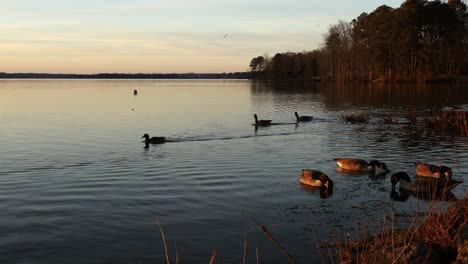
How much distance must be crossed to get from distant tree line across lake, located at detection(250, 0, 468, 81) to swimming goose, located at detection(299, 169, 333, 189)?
88.1 m

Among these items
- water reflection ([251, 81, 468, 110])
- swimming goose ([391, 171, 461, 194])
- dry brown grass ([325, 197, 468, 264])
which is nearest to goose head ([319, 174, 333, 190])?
swimming goose ([391, 171, 461, 194])

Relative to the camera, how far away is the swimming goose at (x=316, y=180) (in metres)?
15.8

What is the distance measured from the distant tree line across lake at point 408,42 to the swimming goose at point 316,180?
88.1m

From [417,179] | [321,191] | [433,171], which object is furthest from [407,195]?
[321,191]

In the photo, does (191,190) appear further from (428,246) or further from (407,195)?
(428,246)

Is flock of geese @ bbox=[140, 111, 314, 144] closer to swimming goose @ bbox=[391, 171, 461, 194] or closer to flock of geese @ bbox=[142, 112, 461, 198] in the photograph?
flock of geese @ bbox=[142, 112, 461, 198]

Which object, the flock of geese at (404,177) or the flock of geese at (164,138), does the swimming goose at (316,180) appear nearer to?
the flock of geese at (404,177)

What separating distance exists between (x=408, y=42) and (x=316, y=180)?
89501 mm

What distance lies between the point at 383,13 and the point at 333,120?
7326cm

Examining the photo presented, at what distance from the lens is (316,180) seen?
15.9 metres

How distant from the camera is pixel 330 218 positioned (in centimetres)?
1272

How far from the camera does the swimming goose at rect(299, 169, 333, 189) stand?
15.8m

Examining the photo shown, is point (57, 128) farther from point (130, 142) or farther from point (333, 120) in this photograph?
point (333, 120)

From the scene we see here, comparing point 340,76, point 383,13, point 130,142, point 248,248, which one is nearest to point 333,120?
point 130,142
